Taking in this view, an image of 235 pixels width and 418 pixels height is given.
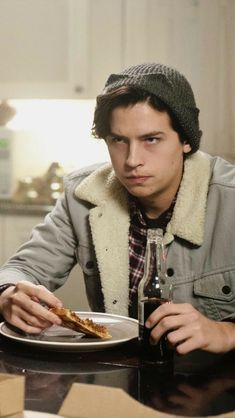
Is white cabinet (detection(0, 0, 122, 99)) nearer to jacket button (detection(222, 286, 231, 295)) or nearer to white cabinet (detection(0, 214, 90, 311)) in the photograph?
white cabinet (detection(0, 214, 90, 311))

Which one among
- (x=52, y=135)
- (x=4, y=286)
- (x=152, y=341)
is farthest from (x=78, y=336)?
(x=52, y=135)

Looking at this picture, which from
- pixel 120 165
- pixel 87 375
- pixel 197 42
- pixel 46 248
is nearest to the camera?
pixel 87 375

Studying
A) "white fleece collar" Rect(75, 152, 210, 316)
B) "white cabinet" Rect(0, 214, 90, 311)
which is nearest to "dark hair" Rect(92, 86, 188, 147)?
"white fleece collar" Rect(75, 152, 210, 316)

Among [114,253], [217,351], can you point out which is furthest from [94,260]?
[217,351]

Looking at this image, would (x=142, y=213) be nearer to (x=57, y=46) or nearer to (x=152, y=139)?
(x=152, y=139)

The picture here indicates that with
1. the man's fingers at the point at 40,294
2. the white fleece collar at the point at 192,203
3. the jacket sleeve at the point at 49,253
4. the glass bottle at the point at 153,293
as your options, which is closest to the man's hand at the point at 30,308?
the man's fingers at the point at 40,294

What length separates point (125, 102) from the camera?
1.45 meters

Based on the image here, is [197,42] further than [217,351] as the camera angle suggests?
Yes

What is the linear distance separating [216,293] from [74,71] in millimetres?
1994

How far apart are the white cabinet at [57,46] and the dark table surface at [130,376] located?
87.3 inches

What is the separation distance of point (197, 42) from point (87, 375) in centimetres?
232

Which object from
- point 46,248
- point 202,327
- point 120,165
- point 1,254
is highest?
point 120,165

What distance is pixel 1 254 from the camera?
3.27 m

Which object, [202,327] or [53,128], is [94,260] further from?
[53,128]
